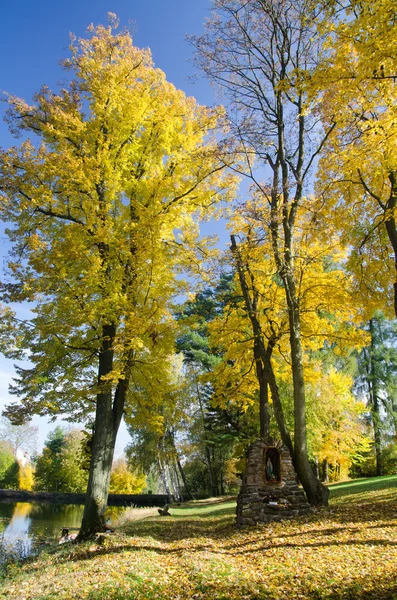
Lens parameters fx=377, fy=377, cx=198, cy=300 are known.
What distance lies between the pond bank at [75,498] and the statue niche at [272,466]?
1921 cm

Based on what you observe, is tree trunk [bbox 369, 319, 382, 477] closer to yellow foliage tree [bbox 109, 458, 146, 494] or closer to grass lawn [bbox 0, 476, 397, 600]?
grass lawn [bbox 0, 476, 397, 600]

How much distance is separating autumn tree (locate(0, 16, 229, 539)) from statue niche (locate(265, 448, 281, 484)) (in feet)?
11.1

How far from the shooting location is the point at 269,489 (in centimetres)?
831

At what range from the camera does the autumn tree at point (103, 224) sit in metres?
8.02

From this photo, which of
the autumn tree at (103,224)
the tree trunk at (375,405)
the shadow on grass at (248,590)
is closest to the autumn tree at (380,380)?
the tree trunk at (375,405)

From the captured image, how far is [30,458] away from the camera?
44.7 metres

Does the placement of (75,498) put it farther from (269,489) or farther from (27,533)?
(269,489)

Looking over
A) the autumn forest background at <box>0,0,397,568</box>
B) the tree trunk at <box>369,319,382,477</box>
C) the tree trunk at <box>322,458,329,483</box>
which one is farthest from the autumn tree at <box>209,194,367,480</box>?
the tree trunk at <box>369,319,382,477</box>

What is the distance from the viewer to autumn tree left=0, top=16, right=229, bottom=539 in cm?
802

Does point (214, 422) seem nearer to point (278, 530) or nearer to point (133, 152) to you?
point (278, 530)

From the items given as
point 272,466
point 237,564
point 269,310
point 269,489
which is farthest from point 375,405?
point 237,564

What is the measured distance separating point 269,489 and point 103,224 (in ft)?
22.9

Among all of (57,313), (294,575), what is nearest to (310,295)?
(57,313)

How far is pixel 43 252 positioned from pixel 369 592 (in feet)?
24.8
